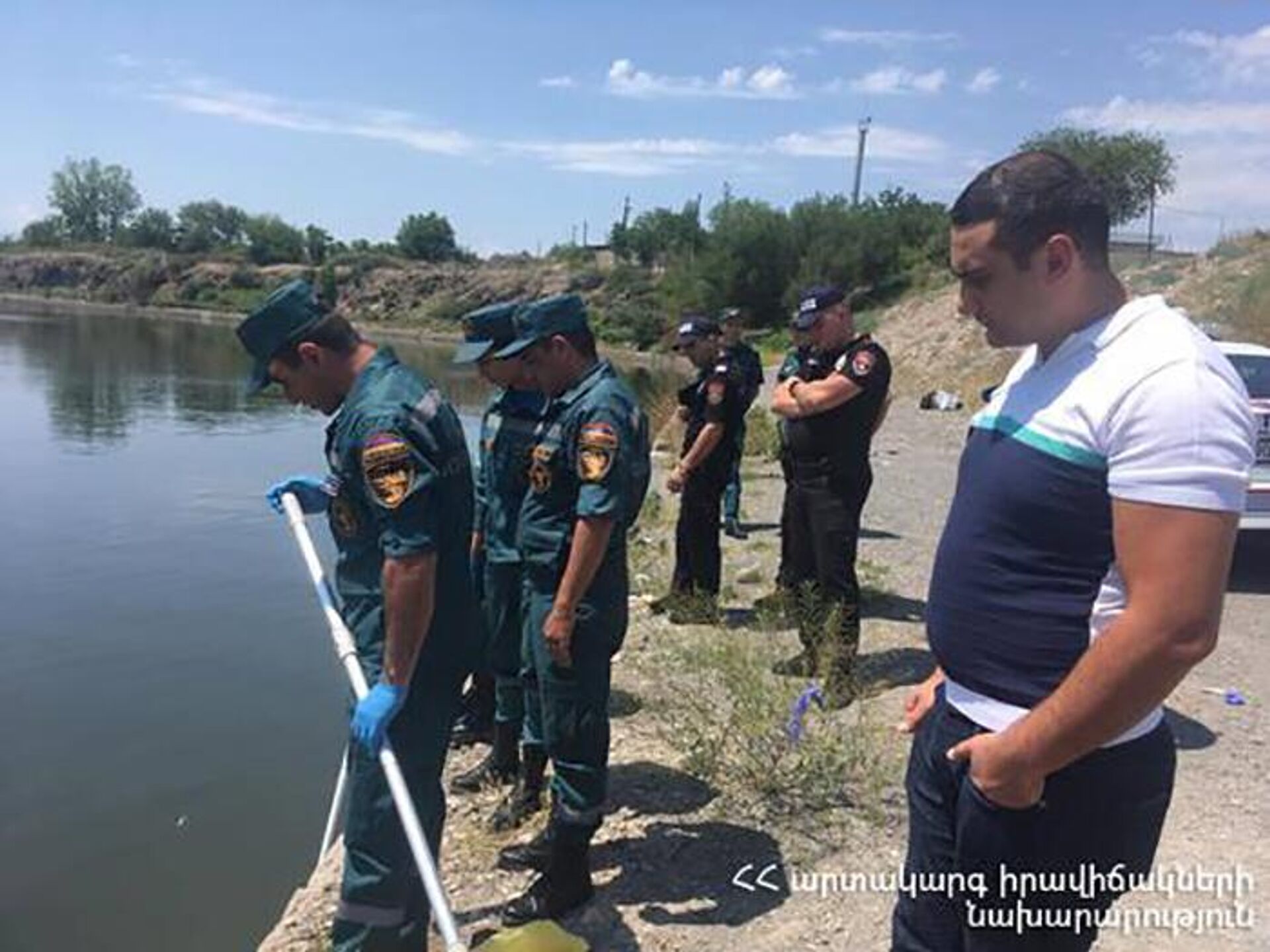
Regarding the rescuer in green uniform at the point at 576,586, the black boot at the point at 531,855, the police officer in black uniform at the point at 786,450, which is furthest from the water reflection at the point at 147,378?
the black boot at the point at 531,855

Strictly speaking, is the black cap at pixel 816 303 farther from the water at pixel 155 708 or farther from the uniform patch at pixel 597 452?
the water at pixel 155 708

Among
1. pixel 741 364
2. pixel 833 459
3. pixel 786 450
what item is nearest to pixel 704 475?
pixel 741 364

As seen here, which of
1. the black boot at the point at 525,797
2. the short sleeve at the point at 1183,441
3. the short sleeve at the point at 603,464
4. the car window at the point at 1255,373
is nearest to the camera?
the short sleeve at the point at 1183,441

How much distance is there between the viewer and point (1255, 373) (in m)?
7.85

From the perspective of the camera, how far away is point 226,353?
43219mm

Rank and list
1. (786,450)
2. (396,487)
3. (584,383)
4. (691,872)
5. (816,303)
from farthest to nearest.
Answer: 1. (786,450)
2. (816,303)
3. (691,872)
4. (584,383)
5. (396,487)

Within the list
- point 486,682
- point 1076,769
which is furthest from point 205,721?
point 1076,769

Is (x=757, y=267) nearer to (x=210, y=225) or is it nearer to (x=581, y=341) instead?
(x=581, y=341)

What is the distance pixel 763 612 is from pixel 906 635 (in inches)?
46.8

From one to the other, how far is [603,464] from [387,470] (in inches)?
31.0

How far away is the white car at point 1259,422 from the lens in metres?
7.20

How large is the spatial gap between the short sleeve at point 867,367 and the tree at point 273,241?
330ft

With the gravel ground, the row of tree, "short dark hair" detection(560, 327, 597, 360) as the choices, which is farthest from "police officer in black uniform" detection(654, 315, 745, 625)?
the row of tree

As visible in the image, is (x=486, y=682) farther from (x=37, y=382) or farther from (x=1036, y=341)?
(x=37, y=382)
